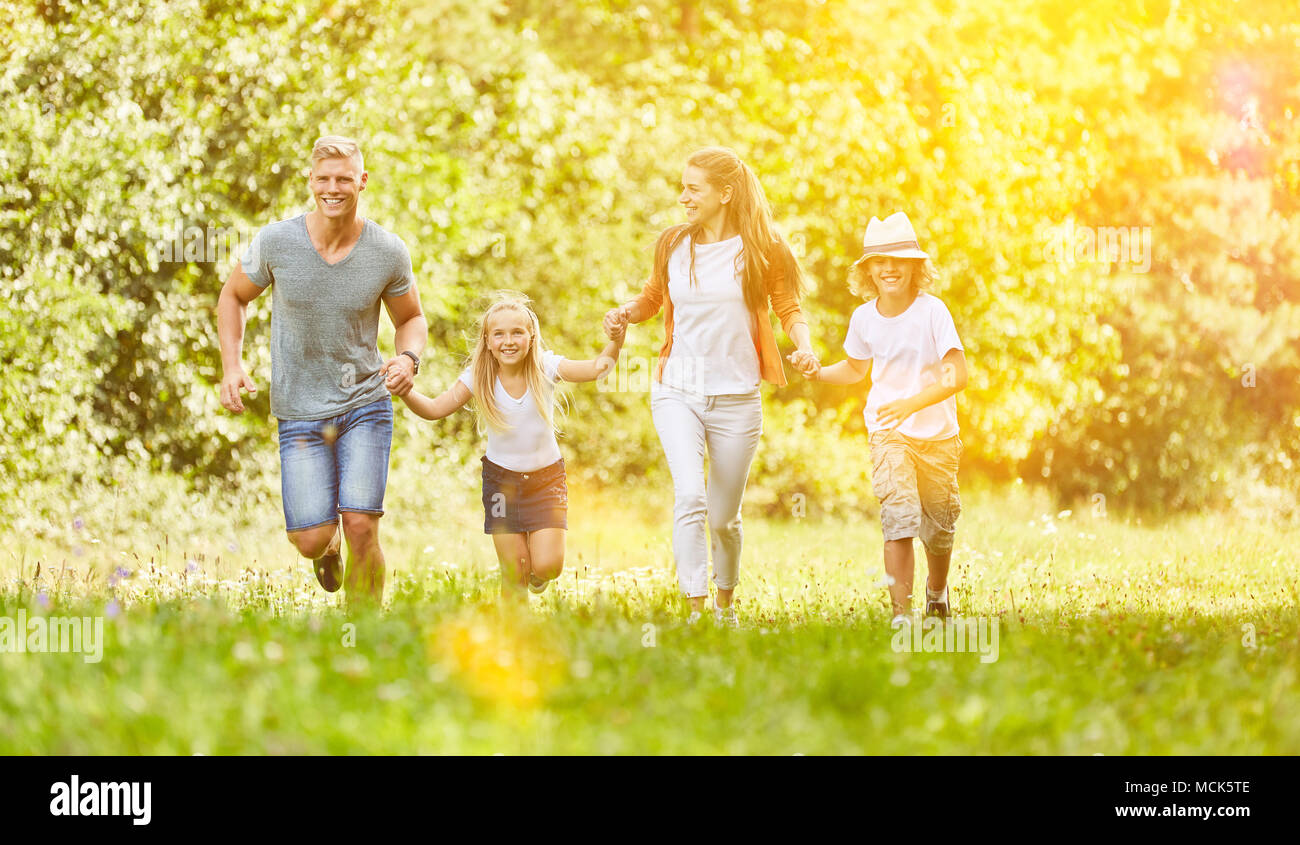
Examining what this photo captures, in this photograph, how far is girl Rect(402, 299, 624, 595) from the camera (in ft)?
20.7

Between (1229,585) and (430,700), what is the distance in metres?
6.01

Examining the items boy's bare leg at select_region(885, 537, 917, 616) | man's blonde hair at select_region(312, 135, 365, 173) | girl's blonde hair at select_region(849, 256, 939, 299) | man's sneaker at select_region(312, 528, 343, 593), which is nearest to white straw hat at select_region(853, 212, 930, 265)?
girl's blonde hair at select_region(849, 256, 939, 299)

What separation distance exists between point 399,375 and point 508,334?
2.25 ft

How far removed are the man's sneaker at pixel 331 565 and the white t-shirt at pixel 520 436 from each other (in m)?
0.86

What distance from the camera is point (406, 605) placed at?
550 centimetres

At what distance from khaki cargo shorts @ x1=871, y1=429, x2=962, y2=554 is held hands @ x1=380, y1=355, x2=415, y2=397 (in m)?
2.24

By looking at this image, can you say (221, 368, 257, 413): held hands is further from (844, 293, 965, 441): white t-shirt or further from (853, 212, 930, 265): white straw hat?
(853, 212, 930, 265): white straw hat

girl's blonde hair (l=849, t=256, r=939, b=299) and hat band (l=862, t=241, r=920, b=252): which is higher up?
hat band (l=862, t=241, r=920, b=252)

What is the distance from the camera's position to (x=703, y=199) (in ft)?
20.0

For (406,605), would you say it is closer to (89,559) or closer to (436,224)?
(89,559)

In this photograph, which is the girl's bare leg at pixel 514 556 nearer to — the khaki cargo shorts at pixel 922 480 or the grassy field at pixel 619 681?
the grassy field at pixel 619 681

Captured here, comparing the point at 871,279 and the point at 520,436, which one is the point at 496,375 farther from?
the point at 871,279
